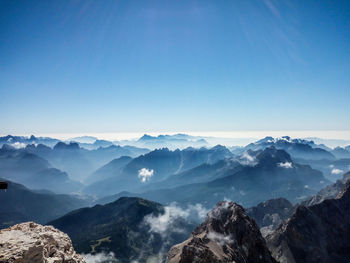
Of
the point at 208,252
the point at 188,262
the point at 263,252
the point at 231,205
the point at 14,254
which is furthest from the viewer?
the point at 231,205

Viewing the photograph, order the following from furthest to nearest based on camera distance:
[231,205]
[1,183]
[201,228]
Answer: [231,205] < [201,228] < [1,183]

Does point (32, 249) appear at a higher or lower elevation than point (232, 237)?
higher

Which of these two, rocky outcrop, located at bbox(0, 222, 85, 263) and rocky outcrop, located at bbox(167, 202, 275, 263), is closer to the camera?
rocky outcrop, located at bbox(0, 222, 85, 263)

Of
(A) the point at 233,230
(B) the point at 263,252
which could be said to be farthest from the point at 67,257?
(B) the point at 263,252

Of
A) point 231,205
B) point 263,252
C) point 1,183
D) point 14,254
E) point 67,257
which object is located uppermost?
point 1,183

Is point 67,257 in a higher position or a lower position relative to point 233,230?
higher

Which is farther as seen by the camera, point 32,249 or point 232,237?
point 232,237

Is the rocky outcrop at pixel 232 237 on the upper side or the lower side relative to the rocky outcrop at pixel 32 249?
lower

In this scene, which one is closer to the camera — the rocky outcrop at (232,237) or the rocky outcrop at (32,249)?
the rocky outcrop at (32,249)

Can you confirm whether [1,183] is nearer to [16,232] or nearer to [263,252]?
[16,232]

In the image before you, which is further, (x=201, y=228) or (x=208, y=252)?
(x=201, y=228)

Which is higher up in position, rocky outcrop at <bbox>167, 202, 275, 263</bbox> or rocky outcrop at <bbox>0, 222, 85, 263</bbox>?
rocky outcrop at <bbox>0, 222, 85, 263</bbox>
